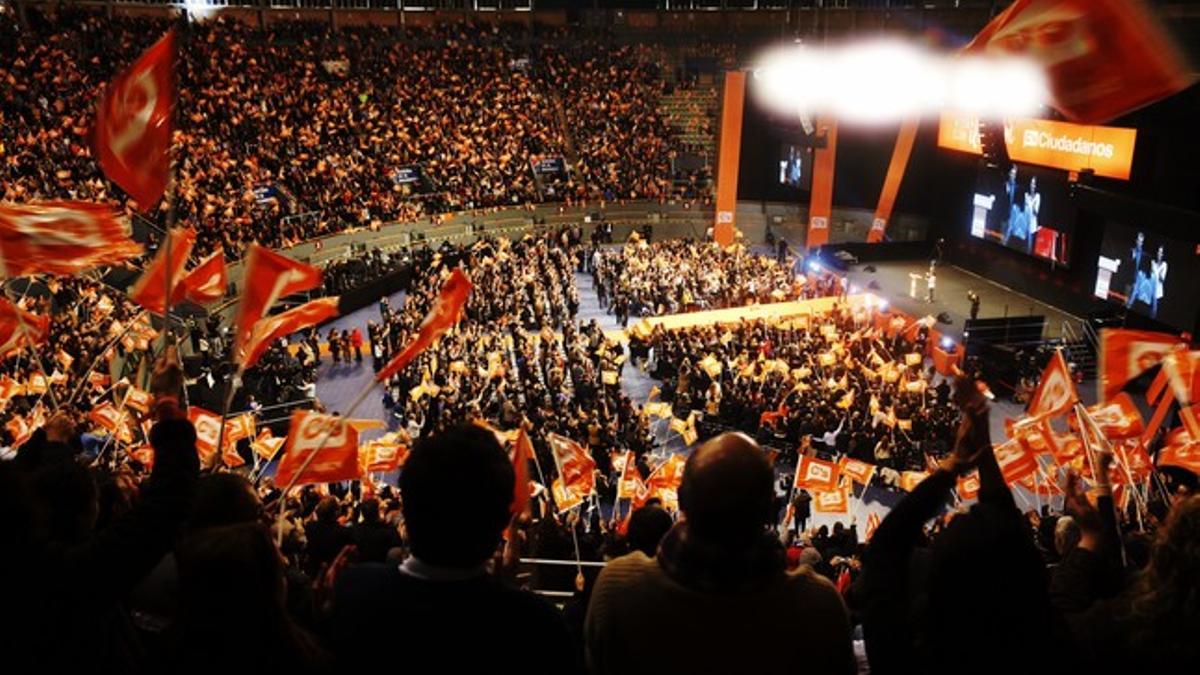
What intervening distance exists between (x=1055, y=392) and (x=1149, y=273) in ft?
51.7

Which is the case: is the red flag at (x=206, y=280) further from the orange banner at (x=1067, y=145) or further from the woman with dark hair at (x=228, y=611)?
the orange banner at (x=1067, y=145)

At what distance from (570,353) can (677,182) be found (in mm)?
20752

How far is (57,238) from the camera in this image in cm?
836

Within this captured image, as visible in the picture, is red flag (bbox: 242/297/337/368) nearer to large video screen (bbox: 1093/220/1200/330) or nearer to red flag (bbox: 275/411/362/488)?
red flag (bbox: 275/411/362/488)

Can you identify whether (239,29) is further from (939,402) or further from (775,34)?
(939,402)

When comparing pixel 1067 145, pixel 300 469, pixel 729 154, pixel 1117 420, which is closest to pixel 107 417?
pixel 300 469

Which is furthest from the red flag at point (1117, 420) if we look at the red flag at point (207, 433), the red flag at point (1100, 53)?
the red flag at point (207, 433)

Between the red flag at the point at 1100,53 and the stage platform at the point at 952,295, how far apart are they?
19801mm

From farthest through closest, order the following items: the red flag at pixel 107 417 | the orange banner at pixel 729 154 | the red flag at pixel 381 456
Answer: the orange banner at pixel 729 154 < the red flag at pixel 381 456 < the red flag at pixel 107 417

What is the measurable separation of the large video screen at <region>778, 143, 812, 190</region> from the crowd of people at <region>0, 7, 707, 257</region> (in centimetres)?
345

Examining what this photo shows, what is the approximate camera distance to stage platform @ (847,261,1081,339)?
27.1 metres

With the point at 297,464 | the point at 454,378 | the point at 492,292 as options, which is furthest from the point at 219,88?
the point at 297,464

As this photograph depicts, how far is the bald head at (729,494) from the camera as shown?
6.98ft

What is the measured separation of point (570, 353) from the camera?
2080cm
